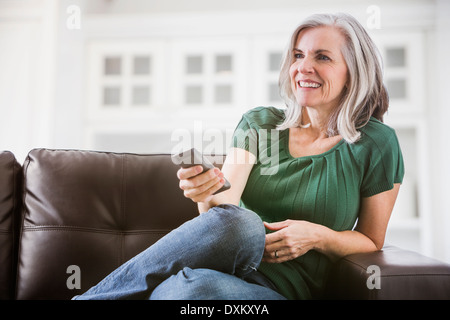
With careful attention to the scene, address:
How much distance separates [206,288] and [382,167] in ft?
1.72

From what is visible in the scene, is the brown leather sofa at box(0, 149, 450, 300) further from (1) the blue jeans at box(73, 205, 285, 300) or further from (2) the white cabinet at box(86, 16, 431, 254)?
(2) the white cabinet at box(86, 16, 431, 254)

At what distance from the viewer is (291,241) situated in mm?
928

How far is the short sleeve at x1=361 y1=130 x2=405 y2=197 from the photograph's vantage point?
3.17 ft

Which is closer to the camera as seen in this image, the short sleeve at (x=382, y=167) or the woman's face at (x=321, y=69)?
the short sleeve at (x=382, y=167)

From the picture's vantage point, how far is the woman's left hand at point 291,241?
0.93m

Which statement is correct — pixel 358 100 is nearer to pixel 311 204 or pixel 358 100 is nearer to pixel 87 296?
pixel 311 204

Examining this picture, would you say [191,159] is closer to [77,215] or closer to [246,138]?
[246,138]

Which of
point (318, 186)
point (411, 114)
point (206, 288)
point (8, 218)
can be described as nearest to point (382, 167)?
point (318, 186)

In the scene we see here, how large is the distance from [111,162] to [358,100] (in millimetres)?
690

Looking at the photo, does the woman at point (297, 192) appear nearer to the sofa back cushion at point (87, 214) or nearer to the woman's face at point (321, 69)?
the woman's face at point (321, 69)

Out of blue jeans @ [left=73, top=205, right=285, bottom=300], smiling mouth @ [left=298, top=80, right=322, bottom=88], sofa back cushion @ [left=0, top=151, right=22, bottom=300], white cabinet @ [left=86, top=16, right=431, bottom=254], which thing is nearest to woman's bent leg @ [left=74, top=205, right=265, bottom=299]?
blue jeans @ [left=73, top=205, right=285, bottom=300]

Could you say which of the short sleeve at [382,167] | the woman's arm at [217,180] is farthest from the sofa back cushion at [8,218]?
the short sleeve at [382,167]

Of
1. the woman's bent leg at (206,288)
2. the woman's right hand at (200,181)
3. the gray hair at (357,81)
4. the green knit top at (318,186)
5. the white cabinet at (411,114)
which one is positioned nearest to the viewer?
the woman's bent leg at (206,288)

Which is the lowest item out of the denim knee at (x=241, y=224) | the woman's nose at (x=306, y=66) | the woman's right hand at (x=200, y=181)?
the denim knee at (x=241, y=224)
